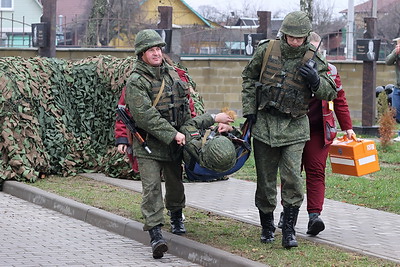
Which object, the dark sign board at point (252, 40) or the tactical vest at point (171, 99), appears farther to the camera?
the dark sign board at point (252, 40)

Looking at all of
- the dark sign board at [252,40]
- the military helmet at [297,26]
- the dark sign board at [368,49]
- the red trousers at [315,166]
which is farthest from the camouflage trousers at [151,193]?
the dark sign board at [252,40]

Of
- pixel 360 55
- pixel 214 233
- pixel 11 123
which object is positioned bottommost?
pixel 214 233

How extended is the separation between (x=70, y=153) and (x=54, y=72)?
115cm

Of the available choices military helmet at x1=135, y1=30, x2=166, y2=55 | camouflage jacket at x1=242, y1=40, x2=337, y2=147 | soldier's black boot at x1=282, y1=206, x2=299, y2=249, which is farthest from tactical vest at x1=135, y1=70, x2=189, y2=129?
soldier's black boot at x1=282, y1=206, x2=299, y2=249

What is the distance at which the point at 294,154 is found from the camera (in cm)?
742

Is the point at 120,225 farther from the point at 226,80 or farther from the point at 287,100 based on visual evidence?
the point at 226,80

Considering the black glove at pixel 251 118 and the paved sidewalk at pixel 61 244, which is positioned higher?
the black glove at pixel 251 118

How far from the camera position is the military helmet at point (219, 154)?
724 cm

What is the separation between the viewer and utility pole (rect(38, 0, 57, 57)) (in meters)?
17.2

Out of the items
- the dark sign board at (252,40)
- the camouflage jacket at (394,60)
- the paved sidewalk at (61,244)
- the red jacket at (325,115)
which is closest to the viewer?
the paved sidewalk at (61,244)

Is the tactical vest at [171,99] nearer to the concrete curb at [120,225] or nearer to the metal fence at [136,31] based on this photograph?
the concrete curb at [120,225]

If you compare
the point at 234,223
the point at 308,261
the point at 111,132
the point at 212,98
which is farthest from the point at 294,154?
the point at 212,98

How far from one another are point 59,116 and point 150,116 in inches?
207

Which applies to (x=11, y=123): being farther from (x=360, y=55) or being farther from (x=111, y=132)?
(x=360, y=55)
